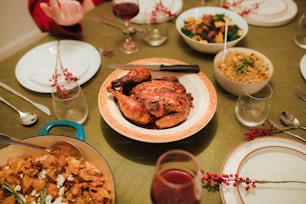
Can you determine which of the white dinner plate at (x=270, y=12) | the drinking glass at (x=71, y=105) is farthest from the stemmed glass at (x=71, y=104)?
the white dinner plate at (x=270, y=12)

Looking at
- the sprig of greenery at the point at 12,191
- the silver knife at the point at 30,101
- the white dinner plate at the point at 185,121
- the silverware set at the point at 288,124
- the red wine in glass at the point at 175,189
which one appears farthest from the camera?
the silver knife at the point at 30,101

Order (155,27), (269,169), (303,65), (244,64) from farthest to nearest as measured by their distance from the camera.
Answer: (155,27), (303,65), (244,64), (269,169)

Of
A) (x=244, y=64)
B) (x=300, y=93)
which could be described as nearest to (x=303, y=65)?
(x=300, y=93)

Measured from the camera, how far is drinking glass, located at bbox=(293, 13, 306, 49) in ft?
4.92

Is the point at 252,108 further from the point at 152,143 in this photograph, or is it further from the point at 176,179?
the point at 176,179

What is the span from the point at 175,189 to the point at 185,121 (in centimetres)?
48

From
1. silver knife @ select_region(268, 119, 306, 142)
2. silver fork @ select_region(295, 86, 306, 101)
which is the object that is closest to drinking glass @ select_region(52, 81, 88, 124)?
silver knife @ select_region(268, 119, 306, 142)

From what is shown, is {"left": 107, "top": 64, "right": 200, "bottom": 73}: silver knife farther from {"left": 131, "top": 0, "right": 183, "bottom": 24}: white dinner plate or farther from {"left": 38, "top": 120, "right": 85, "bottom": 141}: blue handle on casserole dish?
{"left": 131, "top": 0, "right": 183, "bottom": 24}: white dinner plate

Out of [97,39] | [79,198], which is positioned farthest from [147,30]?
[79,198]

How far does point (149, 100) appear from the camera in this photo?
3.33 ft

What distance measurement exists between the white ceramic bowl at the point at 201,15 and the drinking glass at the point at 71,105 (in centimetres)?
63

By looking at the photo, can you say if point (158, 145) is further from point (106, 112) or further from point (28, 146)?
point (28, 146)

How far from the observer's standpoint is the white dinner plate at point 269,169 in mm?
835

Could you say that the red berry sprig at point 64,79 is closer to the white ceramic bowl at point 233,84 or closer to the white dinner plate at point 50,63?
the white dinner plate at point 50,63
